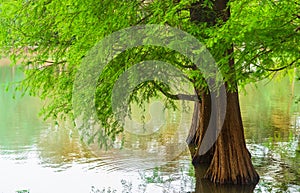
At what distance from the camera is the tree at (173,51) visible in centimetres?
697

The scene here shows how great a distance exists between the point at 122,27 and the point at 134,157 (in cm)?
546

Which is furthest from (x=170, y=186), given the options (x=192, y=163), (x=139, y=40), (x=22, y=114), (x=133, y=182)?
(x=22, y=114)

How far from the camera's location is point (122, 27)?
8.70 m

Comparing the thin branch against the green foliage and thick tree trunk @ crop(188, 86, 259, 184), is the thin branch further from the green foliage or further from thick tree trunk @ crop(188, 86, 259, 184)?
thick tree trunk @ crop(188, 86, 259, 184)

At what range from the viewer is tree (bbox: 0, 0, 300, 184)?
6.97 meters

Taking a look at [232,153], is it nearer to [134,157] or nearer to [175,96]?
[175,96]

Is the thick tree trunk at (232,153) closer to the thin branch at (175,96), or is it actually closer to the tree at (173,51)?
the tree at (173,51)

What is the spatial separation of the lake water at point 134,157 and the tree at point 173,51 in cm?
82

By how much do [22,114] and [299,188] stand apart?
14.2 metres

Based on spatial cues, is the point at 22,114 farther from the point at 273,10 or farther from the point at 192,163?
the point at 273,10

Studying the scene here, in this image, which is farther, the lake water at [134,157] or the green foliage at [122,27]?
the lake water at [134,157]

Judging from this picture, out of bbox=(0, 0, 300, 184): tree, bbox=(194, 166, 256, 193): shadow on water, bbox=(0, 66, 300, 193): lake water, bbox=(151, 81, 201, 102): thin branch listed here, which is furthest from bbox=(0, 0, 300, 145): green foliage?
bbox=(194, 166, 256, 193): shadow on water

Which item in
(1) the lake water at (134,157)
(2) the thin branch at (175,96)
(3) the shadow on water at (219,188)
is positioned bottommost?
(3) the shadow on water at (219,188)

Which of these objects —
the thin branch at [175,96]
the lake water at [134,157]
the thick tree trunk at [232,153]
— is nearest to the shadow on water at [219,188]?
the lake water at [134,157]
